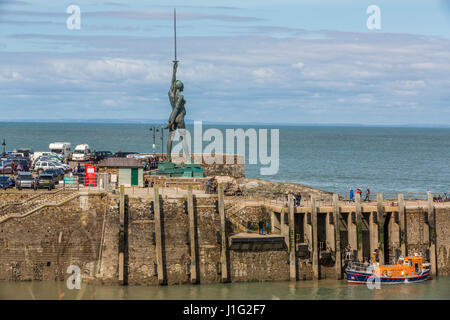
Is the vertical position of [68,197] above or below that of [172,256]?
above

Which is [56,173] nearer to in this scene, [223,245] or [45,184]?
[45,184]

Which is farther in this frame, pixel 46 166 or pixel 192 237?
pixel 46 166

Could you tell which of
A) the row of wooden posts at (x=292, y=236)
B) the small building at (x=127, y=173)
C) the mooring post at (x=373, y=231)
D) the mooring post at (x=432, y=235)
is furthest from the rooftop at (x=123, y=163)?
the mooring post at (x=432, y=235)

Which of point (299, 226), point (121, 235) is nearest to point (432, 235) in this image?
point (299, 226)

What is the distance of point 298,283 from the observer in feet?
148

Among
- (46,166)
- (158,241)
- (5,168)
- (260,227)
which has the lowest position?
(158,241)

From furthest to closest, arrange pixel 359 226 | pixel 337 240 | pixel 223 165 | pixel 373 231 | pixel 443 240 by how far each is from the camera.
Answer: pixel 223 165 → pixel 443 240 → pixel 373 231 → pixel 359 226 → pixel 337 240

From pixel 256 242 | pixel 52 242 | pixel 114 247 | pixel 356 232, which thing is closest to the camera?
pixel 114 247

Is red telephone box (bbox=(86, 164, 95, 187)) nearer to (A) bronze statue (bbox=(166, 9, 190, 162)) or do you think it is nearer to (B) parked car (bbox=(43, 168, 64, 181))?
(B) parked car (bbox=(43, 168, 64, 181))

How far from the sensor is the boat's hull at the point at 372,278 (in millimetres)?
45375

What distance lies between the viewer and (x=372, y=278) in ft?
149
